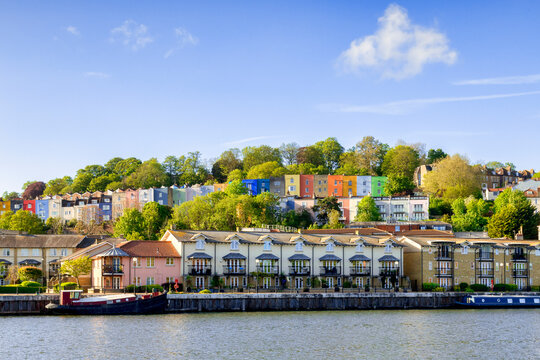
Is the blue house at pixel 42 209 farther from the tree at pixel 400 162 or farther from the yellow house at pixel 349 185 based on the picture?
the tree at pixel 400 162

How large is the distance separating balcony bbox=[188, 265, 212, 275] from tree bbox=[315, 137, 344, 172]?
101 metres

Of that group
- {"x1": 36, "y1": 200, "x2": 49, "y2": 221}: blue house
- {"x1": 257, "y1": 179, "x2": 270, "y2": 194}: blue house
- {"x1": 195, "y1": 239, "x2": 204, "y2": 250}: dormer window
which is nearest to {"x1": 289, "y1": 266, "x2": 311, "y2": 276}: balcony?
{"x1": 195, "y1": 239, "x2": 204, "y2": 250}: dormer window

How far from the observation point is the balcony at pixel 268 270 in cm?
7988

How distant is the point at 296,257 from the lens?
268ft

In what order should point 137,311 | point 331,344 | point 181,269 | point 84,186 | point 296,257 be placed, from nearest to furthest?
1. point 331,344
2. point 137,311
3. point 181,269
4. point 296,257
5. point 84,186

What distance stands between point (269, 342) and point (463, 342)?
514 inches

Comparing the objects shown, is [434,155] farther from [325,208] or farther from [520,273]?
[520,273]

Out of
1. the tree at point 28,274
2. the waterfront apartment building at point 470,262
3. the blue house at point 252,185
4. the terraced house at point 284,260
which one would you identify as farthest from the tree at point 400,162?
the tree at point 28,274

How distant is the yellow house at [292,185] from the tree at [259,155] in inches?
834

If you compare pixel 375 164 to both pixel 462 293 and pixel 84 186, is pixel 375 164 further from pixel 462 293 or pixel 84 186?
pixel 462 293

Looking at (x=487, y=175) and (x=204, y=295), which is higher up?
(x=487, y=175)

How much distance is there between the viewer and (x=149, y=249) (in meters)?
76.6

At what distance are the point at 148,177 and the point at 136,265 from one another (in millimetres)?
102633

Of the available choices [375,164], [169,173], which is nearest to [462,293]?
[375,164]
